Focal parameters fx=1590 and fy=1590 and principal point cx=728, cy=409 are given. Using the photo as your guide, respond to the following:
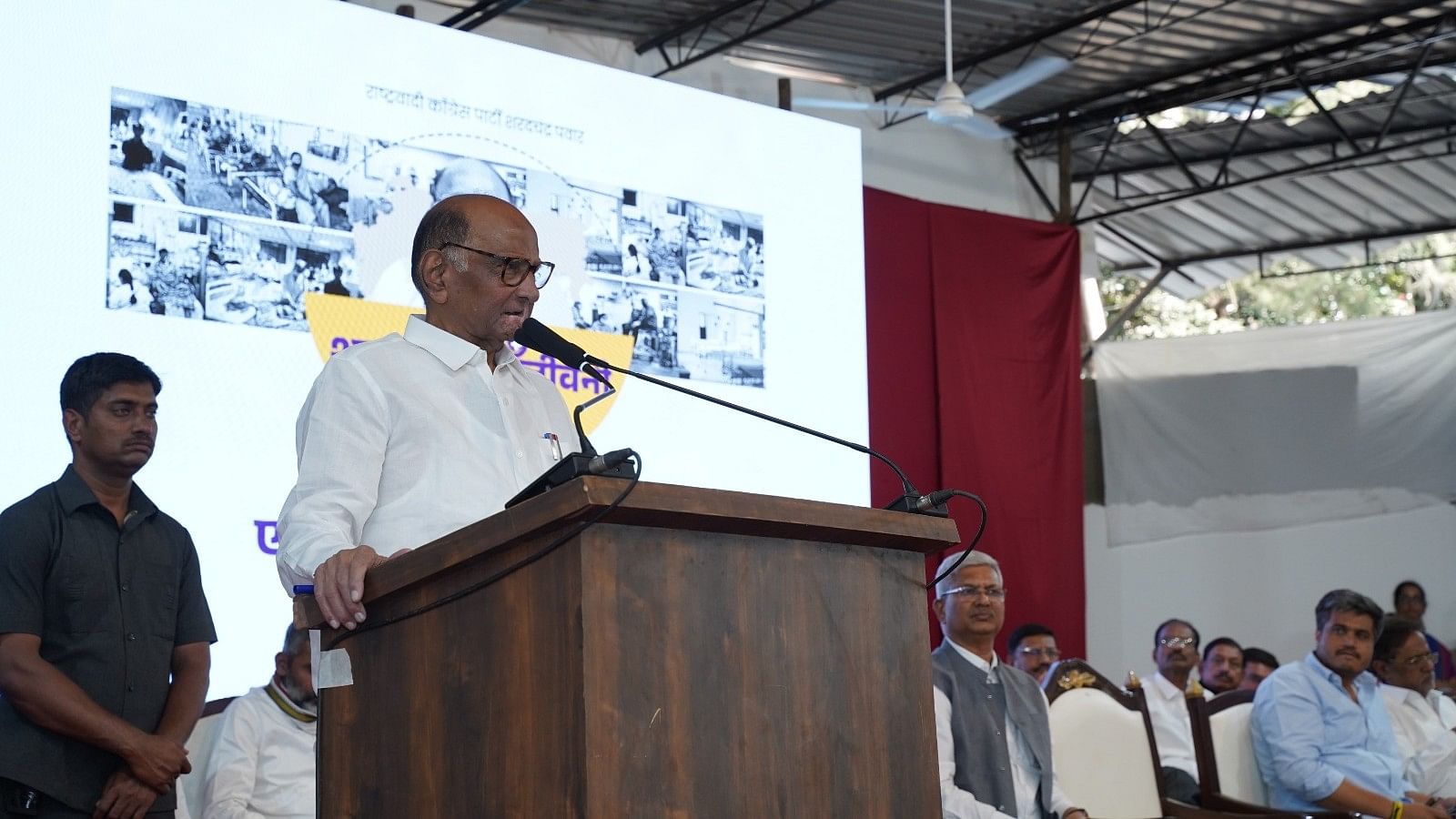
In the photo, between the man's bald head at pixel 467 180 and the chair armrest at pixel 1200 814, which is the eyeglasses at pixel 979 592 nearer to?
the chair armrest at pixel 1200 814

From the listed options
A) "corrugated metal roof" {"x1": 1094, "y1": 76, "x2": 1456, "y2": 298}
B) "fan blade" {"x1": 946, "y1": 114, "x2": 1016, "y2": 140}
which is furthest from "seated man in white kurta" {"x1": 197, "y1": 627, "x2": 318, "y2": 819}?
"corrugated metal roof" {"x1": 1094, "y1": 76, "x2": 1456, "y2": 298}

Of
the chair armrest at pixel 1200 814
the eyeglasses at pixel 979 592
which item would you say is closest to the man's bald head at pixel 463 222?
the eyeglasses at pixel 979 592

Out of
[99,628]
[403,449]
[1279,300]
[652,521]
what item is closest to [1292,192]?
[1279,300]

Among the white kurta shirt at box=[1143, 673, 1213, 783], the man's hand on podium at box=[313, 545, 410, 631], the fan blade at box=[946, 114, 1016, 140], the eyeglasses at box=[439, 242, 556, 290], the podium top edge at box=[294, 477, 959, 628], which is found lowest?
the white kurta shirt at box=[1143, 673, 1213, 783]

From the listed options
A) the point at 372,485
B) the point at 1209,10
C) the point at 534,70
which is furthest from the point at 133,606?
the point at 1209,10

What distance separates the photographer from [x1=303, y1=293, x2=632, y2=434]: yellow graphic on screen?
4.47m

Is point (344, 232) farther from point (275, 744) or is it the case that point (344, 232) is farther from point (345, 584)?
point (345, 584)

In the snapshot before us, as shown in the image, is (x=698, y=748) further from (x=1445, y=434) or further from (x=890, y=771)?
(x=1445, y=434)

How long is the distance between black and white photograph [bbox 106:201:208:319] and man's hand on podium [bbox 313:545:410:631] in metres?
2.66

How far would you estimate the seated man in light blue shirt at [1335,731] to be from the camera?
4703mm

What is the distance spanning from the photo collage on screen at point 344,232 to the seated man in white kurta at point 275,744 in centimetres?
109

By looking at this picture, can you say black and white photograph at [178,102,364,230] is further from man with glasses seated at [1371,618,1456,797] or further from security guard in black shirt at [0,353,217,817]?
man with glasses seated at [1371,618,1456,797]

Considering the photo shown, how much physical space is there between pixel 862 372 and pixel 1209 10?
4.03 m

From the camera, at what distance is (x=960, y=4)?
8.32 meters
